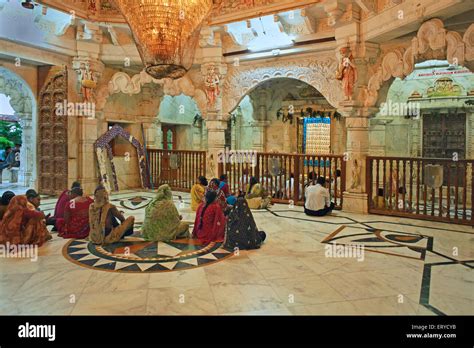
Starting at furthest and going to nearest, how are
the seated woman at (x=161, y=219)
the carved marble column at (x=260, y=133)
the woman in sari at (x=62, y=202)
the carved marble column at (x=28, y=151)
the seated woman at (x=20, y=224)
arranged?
the carved marble column at (x=260, y=133)
the carved marble column at (x=28, y=151)
the woman in sari at (x=62, y=202)
the seated woman at (x=161, y=219)
the seated woman at (x=20, y=224)

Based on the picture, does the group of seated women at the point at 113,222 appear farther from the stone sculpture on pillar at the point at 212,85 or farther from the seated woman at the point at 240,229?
the stone sculpture on pillar at the point at 212,85

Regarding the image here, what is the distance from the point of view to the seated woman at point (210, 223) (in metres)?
5.22

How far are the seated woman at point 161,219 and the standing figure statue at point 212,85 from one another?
15.6 feet

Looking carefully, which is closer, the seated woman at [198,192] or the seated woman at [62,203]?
the seated woman at [62,203]

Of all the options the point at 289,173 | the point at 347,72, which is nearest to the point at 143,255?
the point at 289,173

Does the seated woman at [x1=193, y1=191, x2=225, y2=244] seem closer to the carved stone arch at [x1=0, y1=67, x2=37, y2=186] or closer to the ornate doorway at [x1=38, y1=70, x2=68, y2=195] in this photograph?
the ornate doorway at [x1=38, y1=70, x2=68, y2=195]

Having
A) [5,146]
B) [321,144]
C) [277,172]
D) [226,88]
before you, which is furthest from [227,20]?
[5,146]

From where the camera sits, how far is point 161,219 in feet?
17.1

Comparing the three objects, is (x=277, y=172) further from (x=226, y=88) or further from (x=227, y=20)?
(x=227, y=20)

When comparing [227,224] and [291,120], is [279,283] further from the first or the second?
[291,120]

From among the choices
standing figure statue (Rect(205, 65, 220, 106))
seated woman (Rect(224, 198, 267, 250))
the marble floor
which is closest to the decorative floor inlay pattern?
the marble floor

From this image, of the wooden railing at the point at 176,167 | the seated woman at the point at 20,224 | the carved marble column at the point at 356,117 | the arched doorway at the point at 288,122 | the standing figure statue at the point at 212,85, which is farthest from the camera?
the arched doorway at the point at 288,122

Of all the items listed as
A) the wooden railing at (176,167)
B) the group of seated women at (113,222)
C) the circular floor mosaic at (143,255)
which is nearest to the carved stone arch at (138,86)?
the wooden railing at (176,167)

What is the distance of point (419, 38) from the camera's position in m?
5.87
